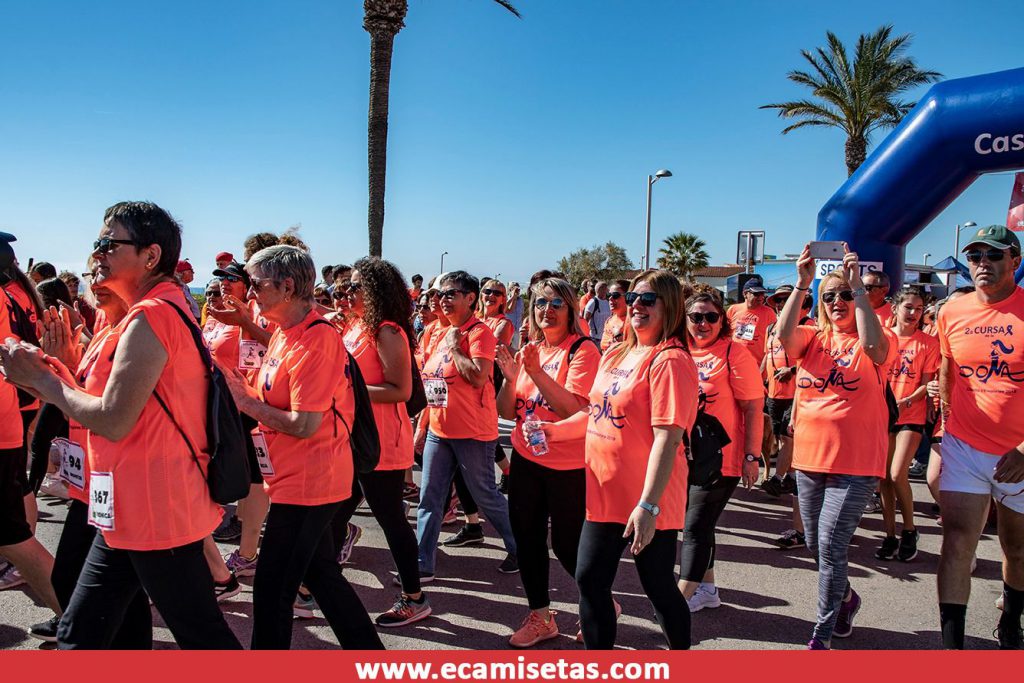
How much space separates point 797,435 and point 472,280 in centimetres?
216

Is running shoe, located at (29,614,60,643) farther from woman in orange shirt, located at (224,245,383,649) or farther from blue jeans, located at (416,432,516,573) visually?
blue jeans, located at (416,432,516,573)

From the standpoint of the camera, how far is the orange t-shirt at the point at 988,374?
350 centimetres

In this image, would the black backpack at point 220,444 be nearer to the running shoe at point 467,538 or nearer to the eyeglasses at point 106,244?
the eyeglasses at point 106,244

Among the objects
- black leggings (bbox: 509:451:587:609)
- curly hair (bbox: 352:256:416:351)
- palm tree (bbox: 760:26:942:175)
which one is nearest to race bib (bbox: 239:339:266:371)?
curly hair (bbox: 352:256:416:351)

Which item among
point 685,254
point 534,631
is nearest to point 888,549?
point 534,631

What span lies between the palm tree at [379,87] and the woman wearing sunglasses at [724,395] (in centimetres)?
978

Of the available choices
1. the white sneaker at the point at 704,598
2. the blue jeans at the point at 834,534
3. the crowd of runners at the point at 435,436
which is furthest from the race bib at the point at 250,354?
the blue jeans at the point at 834,534

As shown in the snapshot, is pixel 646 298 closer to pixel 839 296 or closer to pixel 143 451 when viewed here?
pixel 839 296

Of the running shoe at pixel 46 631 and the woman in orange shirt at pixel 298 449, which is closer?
→ the woman in orange shirt at pixel 298 449

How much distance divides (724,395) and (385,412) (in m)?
1.97

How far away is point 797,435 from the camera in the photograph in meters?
3.96

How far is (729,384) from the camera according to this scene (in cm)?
420
